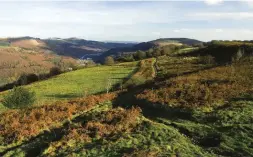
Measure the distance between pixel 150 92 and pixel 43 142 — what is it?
63.6 ft

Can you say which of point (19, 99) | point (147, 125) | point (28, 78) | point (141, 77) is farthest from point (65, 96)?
point (28, 78)

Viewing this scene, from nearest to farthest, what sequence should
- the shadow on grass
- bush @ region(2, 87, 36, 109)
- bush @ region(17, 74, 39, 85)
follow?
bush @ region(2, 87, 36, 109)
the shadow on grass
bush @ region(17, 74, 39, 85)

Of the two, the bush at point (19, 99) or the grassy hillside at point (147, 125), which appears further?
the bush at point (19, 99)

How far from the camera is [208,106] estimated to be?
39.3 m

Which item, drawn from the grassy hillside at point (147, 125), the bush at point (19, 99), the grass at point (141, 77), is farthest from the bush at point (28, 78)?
the grassy hillside at point (147, 125)

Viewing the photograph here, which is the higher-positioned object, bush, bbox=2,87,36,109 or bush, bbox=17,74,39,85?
bush, bbox=2,87,36,109

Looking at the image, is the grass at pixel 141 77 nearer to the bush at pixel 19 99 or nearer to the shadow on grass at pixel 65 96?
the shadow on grass at pixel 65 96

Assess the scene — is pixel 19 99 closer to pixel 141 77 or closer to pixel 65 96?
pixel 65 96

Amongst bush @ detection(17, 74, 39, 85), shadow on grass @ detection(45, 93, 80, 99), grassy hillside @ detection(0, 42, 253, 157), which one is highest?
grassy hillside @ detection(0, 42, 253, 157)

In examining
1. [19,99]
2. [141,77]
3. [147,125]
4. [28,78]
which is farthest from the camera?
[28,78]

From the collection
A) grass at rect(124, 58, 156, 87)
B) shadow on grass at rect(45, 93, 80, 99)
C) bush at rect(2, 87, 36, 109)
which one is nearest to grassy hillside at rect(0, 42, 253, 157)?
bush at rect(2, 87, 36, 109)

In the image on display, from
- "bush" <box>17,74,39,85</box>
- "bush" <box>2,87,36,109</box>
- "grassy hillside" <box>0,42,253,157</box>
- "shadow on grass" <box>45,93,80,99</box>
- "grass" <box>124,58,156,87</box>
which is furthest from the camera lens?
"bush" <box>17,74,39,85</box>

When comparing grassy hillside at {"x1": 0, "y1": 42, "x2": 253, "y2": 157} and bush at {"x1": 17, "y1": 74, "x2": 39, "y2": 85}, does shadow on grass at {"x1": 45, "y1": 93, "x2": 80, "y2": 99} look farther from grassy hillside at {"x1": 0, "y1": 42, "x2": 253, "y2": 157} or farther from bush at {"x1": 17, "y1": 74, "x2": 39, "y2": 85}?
bush at {"x1": 17, "y1": 74, "x2": 39, "y2": 85}

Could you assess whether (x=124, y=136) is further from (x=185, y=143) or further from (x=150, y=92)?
(x=150, y=92)
